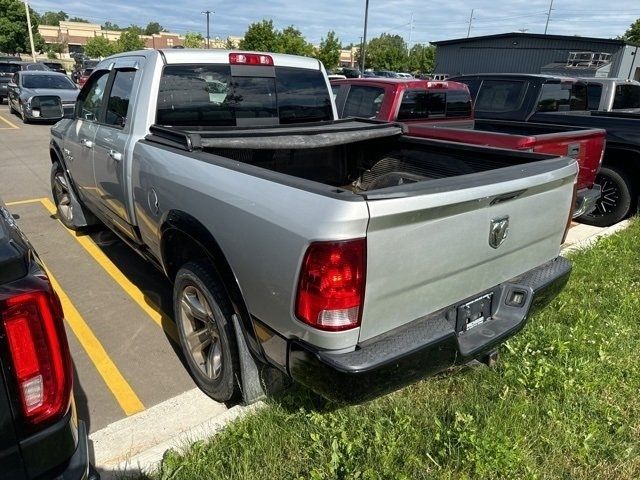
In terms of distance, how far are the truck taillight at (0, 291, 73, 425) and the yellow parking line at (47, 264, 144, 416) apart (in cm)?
138

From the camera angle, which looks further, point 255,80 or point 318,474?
point 255,80

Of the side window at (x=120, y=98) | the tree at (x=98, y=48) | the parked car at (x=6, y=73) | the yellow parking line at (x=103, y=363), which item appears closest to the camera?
the yellow parking line at (x=103, y=363)

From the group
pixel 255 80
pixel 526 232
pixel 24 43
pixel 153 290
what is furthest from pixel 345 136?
pixel 24 43

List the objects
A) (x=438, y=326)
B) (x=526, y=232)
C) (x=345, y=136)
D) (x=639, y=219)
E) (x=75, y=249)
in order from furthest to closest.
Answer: (x=639, y=219) → (x=75, y=249) → (x=345, y=136) → (x=526, y=232) → (x=438, y=326)

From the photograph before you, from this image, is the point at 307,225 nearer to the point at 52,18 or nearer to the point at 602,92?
the point at 602,92

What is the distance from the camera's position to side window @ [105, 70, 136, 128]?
11.9 ft

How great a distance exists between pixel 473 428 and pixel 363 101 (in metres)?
5.23

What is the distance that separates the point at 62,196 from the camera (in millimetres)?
5715

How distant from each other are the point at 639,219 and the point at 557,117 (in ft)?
6.36

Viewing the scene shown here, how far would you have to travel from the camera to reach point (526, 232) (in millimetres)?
2580

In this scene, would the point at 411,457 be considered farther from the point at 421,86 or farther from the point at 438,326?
the point at 421,86

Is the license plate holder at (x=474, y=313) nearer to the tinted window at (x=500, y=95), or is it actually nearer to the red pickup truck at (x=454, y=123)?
the red pickup truck at (x=454, y=123)

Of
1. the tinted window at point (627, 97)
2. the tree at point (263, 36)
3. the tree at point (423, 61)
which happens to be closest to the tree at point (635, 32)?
the tree at point (423, 61)

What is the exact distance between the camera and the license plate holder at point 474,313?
2.36 m
